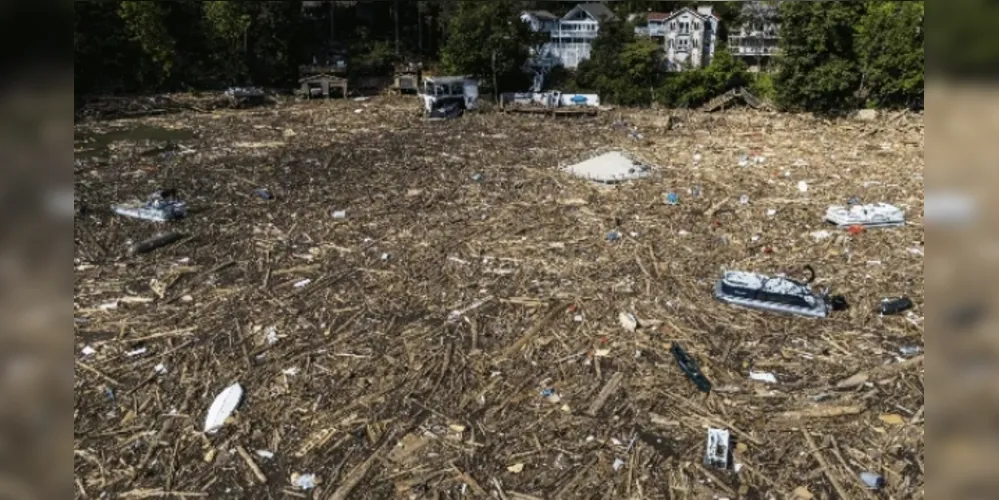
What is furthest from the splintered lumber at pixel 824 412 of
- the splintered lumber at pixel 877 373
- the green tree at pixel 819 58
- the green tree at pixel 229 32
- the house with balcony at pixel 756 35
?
the green tree at pixel 229 32

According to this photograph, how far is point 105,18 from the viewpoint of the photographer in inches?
882

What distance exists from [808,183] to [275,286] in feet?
30.6

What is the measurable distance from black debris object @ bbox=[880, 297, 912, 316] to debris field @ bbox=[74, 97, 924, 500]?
0.09 m

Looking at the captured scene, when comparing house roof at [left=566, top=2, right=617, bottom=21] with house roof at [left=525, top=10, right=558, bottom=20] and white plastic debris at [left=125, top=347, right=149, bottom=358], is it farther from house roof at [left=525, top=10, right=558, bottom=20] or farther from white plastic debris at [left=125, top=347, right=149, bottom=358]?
white plastic debris at [left=125, top=347, right=149, bottom=358]

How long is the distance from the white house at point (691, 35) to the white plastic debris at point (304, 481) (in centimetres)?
2183

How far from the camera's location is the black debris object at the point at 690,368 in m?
6.03

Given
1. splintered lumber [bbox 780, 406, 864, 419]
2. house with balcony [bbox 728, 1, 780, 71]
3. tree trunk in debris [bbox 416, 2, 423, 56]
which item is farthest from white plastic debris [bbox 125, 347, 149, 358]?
tree trunk in debris [bbox 416, 2, 423, 56]

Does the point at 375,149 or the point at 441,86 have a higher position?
the point at 441,86

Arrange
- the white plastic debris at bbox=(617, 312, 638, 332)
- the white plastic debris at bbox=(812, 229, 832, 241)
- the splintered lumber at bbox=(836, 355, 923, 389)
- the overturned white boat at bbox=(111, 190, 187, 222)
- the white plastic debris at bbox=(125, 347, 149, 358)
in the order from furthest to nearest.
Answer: the overturned white boat at bbox=(111, 190, 187, 222), the white plastic debris at bbox=(812, 229, 832, 241), the white plastic debris at bbox=(617, 312, 638, 332), the white plastic debris at bbox=(125, 347, 149, 358), the splintered lumber at bbox=(836, 355, 923, 389)

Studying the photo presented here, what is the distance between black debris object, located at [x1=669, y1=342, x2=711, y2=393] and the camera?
6.03m

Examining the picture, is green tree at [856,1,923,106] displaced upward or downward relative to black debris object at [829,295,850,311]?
upward

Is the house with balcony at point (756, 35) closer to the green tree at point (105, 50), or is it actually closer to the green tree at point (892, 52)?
the green tree at point (892, 52)
